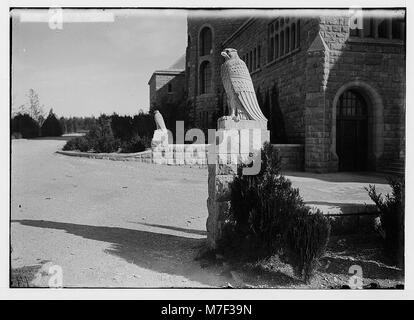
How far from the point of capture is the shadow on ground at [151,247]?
436 centimetres

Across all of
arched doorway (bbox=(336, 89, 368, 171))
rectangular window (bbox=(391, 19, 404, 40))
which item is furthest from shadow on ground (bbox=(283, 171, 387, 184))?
rectangular window (bbox=(391, 19, 404, 40))

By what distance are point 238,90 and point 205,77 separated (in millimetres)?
23190

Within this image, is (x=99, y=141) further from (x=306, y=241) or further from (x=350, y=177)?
(x=306, y=241)

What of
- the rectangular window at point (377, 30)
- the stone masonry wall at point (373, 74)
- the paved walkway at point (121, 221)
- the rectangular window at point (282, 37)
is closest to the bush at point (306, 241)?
the paved walkway at point (121, 221)

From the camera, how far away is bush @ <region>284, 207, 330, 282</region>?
3967 millimetres

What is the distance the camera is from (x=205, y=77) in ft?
90.8

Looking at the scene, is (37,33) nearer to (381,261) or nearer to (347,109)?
(381,261)

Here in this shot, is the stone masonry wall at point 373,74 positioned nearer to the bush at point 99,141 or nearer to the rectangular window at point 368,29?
the rectangular window at point 368,29

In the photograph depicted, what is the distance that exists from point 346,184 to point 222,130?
22.1ft

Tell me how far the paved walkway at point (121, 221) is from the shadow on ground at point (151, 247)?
0.5 inches

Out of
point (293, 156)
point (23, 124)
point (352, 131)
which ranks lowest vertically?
point (293, 156)

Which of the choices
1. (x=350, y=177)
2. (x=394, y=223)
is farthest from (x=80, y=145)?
(x=394, y=223)

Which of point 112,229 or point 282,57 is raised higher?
point 282,57
